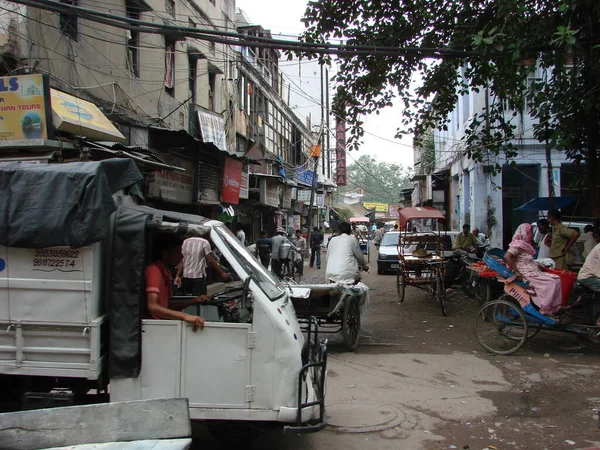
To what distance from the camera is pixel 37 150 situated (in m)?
7.84

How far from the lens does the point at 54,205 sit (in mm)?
3633

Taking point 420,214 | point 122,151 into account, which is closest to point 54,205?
point 122,151

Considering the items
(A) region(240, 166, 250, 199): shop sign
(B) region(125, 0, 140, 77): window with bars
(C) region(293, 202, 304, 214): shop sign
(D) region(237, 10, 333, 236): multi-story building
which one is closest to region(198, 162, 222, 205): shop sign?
(A) region(240, 166, 250, 199): shop sign

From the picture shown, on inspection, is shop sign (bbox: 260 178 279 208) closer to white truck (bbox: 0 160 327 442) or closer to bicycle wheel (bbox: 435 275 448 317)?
bicycle wheel (bbox: 435 275 448 317)

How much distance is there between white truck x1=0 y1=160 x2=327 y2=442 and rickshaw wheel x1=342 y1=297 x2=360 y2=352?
12.3 feet

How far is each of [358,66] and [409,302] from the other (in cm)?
563

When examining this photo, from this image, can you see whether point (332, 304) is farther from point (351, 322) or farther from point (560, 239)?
point (560, 239)

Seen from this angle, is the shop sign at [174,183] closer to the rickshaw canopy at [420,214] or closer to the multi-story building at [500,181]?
the rickshaw canopy at [420,214]

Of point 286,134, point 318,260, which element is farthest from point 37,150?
point 286,134

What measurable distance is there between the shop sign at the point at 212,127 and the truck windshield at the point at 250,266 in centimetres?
1163

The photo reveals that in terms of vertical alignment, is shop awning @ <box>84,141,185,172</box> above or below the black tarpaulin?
above

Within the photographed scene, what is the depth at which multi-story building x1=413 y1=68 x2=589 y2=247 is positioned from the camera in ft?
59.2

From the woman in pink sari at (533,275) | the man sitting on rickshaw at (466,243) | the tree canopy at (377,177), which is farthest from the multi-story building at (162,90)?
the tree canopy at (377,177)

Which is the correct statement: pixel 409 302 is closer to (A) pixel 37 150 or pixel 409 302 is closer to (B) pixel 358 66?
(B) pixel 358 66
